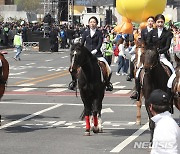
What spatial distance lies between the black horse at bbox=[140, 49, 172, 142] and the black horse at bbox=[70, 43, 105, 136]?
4.31 feet

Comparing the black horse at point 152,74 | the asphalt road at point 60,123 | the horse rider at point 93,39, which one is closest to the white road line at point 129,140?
the asphalt road at point 60,123

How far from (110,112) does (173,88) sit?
544 cm

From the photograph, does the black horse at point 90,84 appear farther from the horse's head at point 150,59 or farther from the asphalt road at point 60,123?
the horse's head at point 150,59

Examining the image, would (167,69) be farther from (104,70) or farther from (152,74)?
(104,70)

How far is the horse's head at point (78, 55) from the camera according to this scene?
13.6 m

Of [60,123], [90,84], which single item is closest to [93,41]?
[90,84]

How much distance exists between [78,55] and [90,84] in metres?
0.94

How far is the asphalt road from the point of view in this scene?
12.9 meters

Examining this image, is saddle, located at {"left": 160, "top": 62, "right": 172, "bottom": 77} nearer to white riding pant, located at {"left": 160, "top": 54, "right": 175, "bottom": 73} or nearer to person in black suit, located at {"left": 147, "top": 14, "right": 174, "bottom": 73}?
white riding pant, located at {"left": 160, "top": 54, "right": 175, "bottom": 73}

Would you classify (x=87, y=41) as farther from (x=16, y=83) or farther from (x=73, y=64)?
(x=16, y=83)

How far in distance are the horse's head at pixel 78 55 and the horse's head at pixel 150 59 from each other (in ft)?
5.21

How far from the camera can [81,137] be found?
1412 cm

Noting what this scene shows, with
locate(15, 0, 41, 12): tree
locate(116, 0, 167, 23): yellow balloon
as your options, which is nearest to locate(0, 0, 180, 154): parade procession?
locate(116, 0, 167, 23): yellow balloon

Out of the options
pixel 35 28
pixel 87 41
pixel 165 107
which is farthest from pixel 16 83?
pixel 35 28
